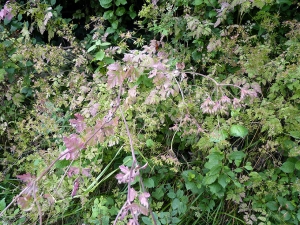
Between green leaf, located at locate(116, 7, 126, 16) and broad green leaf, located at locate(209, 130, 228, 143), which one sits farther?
green leaf, located at locate(116, 7, 126, 16)

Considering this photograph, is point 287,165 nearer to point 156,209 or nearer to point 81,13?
point 156,209

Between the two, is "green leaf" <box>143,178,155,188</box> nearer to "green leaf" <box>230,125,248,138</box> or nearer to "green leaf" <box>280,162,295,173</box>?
"green leaf" <box>230,125,248,138</box>

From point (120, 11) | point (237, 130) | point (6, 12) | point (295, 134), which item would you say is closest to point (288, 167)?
point (295, 134)

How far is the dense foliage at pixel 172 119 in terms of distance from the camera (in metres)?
1.86

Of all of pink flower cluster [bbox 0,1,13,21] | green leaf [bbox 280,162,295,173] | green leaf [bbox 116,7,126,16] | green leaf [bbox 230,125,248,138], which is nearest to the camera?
green leaf [bbox 230,125,248,138]

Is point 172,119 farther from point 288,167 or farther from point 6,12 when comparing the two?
point 6,12

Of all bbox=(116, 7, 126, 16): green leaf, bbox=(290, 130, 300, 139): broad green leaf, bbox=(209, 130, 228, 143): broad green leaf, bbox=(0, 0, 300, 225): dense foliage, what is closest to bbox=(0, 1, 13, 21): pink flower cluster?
bbox=(0, 0, 300, 225): dense foliage

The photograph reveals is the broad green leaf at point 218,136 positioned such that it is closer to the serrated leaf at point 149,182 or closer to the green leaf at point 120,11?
the serrated leaf at point 149,182

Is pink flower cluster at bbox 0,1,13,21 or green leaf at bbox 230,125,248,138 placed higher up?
pink flower cluster at bbox 0,1,13,21

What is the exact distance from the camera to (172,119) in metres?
2.03

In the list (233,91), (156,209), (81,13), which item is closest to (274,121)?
(233,91)

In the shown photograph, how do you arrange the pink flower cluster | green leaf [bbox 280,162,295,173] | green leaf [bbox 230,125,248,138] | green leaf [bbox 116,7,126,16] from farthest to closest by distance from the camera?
green leaf [bbox 116,7,126,16] → the pink flower cluster → green leaf [bbox 280,162,295,173] → green leaf [bbox 230,125,248,138]

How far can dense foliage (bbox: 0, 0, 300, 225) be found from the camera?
1.86 meters

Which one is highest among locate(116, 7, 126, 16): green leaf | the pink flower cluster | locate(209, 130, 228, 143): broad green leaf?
the pink flower cluster
